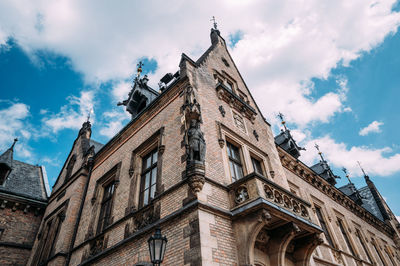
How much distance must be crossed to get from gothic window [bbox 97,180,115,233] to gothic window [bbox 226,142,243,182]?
193 inches

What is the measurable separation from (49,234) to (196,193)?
34.0 ft

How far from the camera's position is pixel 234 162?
30.3 feet

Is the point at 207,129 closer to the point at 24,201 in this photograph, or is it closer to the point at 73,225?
the point at 73,225

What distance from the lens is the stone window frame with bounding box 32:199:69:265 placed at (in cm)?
1227

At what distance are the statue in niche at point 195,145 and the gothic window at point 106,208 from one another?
188 inches

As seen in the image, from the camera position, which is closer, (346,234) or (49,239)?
(49,239)

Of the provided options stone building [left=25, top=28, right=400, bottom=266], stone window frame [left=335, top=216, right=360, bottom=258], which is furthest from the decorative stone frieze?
stone window frame [left=335, top=216, right=360, bottom=258]

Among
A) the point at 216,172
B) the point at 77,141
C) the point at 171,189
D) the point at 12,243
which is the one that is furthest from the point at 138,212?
the point at 77,141

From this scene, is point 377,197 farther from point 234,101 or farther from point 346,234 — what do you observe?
point 234,101

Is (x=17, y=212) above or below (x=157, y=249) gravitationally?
above

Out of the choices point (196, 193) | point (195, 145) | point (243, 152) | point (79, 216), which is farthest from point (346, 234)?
point (79, 216)

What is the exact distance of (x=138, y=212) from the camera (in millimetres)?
8211

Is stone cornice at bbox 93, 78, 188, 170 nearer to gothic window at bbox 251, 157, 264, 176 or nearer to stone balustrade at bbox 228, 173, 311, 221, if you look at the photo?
gothic window at bbox 251, 157, 264, 176

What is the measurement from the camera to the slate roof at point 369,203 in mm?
27219
